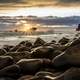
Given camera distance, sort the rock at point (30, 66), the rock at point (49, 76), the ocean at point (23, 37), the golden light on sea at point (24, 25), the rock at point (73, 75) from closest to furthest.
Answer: the rock at point (73, 75)
the rock at point (49, 76)
the rock at point (30, 66)
the ocean at point (23, 37)
the golden light on sea at point (24, 25)

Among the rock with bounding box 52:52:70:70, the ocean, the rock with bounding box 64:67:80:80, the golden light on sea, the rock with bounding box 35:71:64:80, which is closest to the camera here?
the rock with bounding box 64:67:80:80

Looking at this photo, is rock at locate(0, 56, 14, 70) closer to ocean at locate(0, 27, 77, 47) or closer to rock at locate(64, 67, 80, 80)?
rock at locate(64, 67, 80, 80)

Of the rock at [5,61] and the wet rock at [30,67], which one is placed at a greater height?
the rock at [5,61]

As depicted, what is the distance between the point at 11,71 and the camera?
17.2 feet

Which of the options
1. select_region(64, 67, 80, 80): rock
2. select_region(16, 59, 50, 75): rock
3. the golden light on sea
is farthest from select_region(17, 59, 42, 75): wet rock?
the golden light on sea

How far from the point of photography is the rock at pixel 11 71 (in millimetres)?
5191

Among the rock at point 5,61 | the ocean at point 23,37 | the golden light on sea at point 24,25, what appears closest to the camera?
the rock at point 5,61

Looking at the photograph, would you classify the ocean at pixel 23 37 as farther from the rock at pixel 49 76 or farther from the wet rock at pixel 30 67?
the rock at pixel 49 76

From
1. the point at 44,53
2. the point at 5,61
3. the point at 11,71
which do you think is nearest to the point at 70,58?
the point at 11,71

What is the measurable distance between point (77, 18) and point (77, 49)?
17.7 m

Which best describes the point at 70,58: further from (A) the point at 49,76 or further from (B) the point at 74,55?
(A) the point at 49,76

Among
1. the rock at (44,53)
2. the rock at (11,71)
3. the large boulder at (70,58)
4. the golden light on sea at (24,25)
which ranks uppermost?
the golden light on sea at (24,25)

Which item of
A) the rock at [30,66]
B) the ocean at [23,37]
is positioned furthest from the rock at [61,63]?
the ocean at [23,37]

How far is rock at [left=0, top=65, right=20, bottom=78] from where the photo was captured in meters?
5.19
